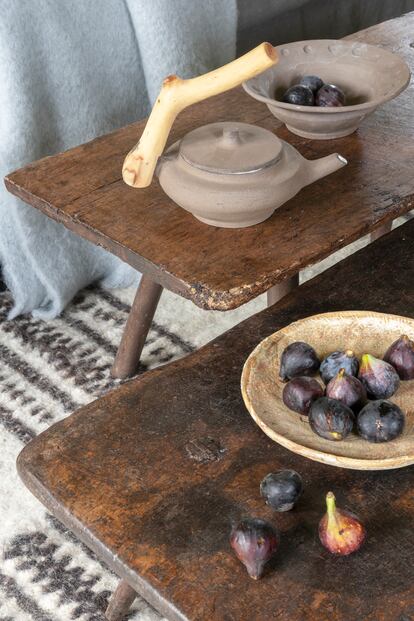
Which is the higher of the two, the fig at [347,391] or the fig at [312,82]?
the fig at [312,82]

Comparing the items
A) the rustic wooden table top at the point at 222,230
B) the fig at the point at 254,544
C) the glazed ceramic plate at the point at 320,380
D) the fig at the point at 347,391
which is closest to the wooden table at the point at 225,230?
the rustic wooden table top at the point at 222,230

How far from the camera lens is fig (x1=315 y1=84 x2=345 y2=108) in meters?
1.38

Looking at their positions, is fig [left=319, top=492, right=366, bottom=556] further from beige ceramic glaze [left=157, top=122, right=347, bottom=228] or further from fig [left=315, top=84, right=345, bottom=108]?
fig [left=315, top=84, right=345, bottom=108]

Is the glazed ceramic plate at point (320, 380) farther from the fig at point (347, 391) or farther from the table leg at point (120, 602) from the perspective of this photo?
the table leg at point (120, 602)

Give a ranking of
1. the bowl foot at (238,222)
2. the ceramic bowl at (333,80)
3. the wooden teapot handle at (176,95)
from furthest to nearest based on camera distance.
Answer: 1. the ceramic bowl at (333,80)
2. the bowl foot at (238,222)
3. the wooden teapot handle at (176,95)

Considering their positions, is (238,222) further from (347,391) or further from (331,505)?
(331,505)

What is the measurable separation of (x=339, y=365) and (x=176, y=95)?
410mm

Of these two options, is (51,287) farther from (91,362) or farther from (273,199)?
(273,199)

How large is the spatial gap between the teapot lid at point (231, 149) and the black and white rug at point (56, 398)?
1.97 feet

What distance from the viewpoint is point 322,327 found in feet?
3.34

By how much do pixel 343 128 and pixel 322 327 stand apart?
0.48 meters

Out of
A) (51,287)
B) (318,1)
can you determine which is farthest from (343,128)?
(318,1)

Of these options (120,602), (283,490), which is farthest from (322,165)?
(120,602)

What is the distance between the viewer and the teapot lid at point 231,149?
1.16 meters
